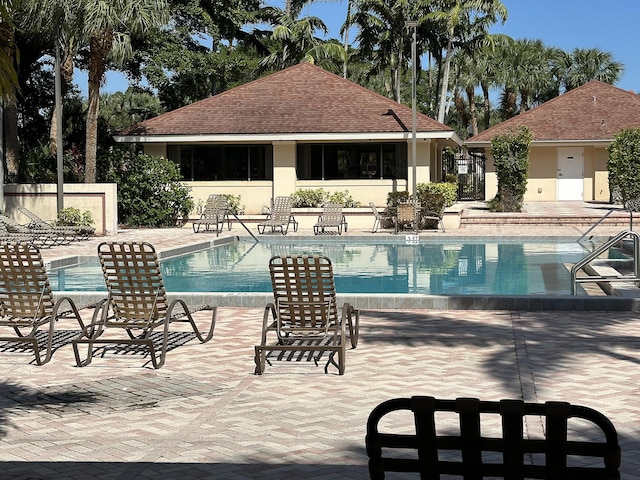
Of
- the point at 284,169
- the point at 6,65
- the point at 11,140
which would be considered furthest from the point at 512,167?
the point at 6,65

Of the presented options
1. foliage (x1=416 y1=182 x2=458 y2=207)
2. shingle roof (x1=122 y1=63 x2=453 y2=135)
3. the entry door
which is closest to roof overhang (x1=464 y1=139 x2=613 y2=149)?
the entry door

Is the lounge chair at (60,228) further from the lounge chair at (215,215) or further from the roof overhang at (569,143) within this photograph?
the roof overhang at (569,143)

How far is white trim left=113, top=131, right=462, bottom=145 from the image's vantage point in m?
31.6

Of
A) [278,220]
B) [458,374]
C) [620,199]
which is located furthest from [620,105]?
[458,374]

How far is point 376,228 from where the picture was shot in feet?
92.9

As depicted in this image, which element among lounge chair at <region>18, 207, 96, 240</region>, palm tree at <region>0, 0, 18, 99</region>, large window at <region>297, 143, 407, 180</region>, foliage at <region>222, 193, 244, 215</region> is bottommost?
lounge chair at <region>18, 207, 96, 240</region>

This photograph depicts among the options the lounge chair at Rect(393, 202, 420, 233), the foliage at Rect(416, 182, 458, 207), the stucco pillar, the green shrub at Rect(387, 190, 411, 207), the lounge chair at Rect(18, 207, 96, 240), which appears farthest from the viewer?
the stucco pillar

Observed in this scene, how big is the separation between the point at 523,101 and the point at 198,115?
26584 millimetres

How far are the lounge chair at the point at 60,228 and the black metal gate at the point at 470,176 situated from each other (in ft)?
78.1

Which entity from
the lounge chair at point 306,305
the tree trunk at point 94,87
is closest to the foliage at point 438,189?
the tree trunk at point 94,87

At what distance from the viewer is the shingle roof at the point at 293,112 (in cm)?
3238

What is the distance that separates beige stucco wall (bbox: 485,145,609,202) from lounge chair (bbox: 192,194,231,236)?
14.7 m

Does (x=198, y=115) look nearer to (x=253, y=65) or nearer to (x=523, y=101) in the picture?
(x=253, y=65)

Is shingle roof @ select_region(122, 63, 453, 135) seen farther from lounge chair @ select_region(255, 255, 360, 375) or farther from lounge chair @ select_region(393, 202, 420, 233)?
lounge chair @ select_region(255, 255, 360, 375)
